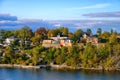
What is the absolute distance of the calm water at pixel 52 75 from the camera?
1247 cm

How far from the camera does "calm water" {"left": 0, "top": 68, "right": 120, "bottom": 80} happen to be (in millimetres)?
12469

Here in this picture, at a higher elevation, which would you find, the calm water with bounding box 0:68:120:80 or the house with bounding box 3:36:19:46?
the house with bounding box 3:36:19:46

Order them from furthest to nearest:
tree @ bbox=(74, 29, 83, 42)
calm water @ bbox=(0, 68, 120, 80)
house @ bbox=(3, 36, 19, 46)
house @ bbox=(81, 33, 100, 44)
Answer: tree @ bbox=(74, 29, 83, 42)
house @ bbox=(3, 36, 19, 46)
house @ bbox=(81, 33, 100, 44)
calm water @ bbox=(0, 68, 120, 80)

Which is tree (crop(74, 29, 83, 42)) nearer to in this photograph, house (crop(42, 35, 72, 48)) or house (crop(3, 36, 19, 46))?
house (crop(42, 35, 72, 48))

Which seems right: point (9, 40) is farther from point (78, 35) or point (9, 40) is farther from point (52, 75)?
point (52, 75)

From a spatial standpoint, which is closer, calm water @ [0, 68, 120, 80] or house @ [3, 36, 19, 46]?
calm water @ [0, 68, 120, 80]

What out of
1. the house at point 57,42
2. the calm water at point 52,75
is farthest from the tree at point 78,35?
the calm water at point 52,75

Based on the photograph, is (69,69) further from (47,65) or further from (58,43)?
(58,43)

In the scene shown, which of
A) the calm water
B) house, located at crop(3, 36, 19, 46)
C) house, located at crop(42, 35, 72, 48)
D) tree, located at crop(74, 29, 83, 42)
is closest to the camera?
the calm water

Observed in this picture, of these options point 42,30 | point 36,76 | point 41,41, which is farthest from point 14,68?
point 42,30

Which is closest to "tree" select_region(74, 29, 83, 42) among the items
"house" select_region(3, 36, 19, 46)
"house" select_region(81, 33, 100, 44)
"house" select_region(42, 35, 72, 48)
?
"house" select_region(81, 33, 100, 44)

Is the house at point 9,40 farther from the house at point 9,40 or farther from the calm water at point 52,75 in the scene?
the calm water at point 52,75

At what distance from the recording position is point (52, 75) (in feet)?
42.9

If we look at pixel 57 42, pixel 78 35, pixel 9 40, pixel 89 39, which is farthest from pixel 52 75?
pixel 9 40
